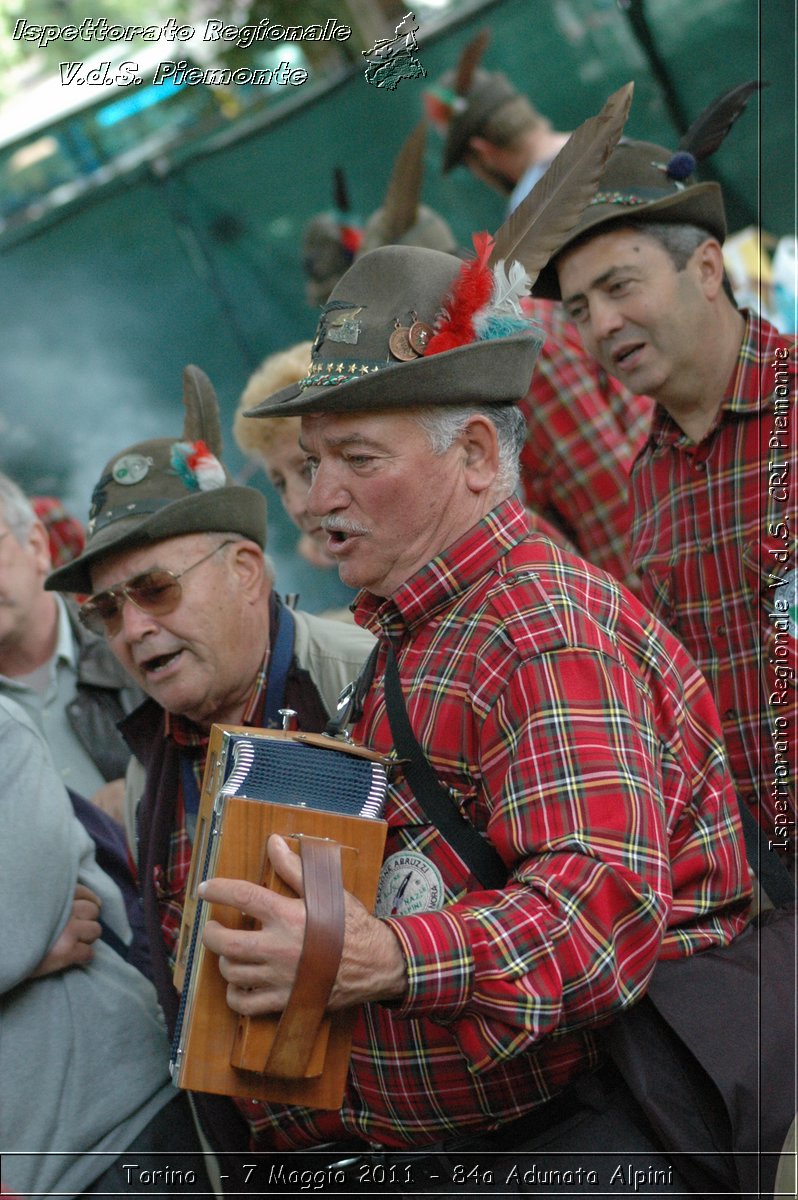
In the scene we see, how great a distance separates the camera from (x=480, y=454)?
7.41ft

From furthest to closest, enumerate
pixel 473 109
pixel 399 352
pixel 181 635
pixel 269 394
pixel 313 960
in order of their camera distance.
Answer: pixel 473 109, pixel 269 394, pixel 181 635, pixel 399 352, pixel 313 960

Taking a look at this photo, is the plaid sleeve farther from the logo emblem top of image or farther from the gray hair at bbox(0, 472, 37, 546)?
the gray hair at bbox(0, 472, 37, 546)

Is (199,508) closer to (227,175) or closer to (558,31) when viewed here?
(227,175)

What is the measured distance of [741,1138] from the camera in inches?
76.6

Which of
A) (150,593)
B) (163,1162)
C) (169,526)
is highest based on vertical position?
(169,526)

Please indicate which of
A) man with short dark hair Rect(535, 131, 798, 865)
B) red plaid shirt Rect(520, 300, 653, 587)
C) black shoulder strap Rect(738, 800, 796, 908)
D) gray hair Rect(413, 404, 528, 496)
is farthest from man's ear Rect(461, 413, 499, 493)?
red plaid shirt Rect(520, 300, 653, 587)

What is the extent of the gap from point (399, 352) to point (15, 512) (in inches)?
84.1

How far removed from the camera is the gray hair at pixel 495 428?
7.21 feet

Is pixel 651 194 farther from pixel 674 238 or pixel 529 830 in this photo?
pixel 529 830

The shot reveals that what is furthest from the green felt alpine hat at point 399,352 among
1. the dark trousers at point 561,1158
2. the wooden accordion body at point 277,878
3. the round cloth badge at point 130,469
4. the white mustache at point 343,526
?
the dark trousers at point 561,1158

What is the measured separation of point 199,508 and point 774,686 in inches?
56.5

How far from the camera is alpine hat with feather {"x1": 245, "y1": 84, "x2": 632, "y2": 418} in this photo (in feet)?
7.02

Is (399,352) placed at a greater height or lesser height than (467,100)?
lesser

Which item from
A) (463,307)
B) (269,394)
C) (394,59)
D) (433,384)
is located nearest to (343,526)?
(433,384)
